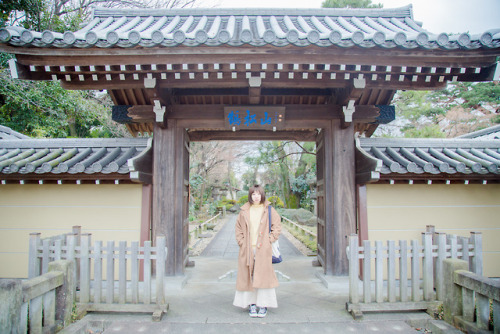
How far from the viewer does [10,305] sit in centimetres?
258

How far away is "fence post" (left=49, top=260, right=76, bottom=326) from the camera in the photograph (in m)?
3.35

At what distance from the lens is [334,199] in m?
5.22

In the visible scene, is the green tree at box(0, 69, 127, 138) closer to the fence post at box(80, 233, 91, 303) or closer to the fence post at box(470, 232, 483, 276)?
the fence post at box(80, 233, 91, 303)

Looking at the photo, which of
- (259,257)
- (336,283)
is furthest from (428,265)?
(259,257)

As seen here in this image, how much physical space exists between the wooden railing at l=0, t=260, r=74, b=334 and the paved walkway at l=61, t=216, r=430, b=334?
0.32 meters

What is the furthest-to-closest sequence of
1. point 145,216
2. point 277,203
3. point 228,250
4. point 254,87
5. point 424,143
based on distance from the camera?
point 277,203 → point 228,250 → point 424,143 → point 145,216 → point 254,87

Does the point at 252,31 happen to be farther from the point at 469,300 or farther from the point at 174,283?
the point at 469,300

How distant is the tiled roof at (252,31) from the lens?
366cm

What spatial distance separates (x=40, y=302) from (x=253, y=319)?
237 cm

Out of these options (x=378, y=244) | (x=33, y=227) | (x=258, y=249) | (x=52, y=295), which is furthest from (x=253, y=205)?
(x=33, y=227)

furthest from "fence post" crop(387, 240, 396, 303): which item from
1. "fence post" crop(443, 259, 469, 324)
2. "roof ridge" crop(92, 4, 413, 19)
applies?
"roof ridge" crop(92, 4, 413, 19)

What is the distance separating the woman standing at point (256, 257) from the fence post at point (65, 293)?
6.45ft

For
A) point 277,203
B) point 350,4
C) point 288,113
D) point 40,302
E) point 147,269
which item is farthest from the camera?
point 277,203

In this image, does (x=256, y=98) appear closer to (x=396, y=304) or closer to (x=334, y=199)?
(x=334, y=199)
